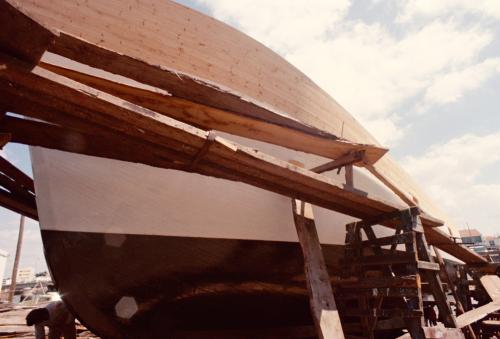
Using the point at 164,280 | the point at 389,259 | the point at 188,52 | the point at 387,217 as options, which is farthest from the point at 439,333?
the point at 188,52

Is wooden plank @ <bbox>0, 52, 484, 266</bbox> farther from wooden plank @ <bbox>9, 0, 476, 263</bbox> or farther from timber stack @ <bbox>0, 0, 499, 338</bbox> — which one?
wooden plank @ <bbox>9, 0, 476, 263</bbox>

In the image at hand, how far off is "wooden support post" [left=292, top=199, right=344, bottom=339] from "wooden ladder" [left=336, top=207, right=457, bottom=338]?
0.73m

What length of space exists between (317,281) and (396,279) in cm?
85

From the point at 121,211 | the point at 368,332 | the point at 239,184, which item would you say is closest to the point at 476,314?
the point at 368,332

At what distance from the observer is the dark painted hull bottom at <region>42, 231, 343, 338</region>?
297 centimetres

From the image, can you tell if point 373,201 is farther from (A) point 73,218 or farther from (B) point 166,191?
(A) point 73,218

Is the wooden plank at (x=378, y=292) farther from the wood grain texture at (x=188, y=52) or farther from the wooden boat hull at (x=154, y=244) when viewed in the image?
the wood grain texture at (x=188, y=52)

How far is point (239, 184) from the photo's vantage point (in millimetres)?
3566

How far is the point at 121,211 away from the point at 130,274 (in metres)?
0.63

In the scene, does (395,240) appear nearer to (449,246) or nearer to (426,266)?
(426,266)

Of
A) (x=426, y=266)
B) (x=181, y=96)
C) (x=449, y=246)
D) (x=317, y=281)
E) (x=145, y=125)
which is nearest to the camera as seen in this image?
(x=145, y=125)

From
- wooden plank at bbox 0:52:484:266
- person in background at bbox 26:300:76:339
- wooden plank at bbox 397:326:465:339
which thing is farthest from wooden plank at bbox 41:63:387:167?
person in background at bbox 26:300:76:339

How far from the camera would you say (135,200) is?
307cm

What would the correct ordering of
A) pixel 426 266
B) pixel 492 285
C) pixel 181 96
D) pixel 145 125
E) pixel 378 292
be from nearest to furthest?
1. pixel 145 125
2. pixel 181 96
3. pixel 426 266
4. pixel 378 292
5. pixel 492 285
